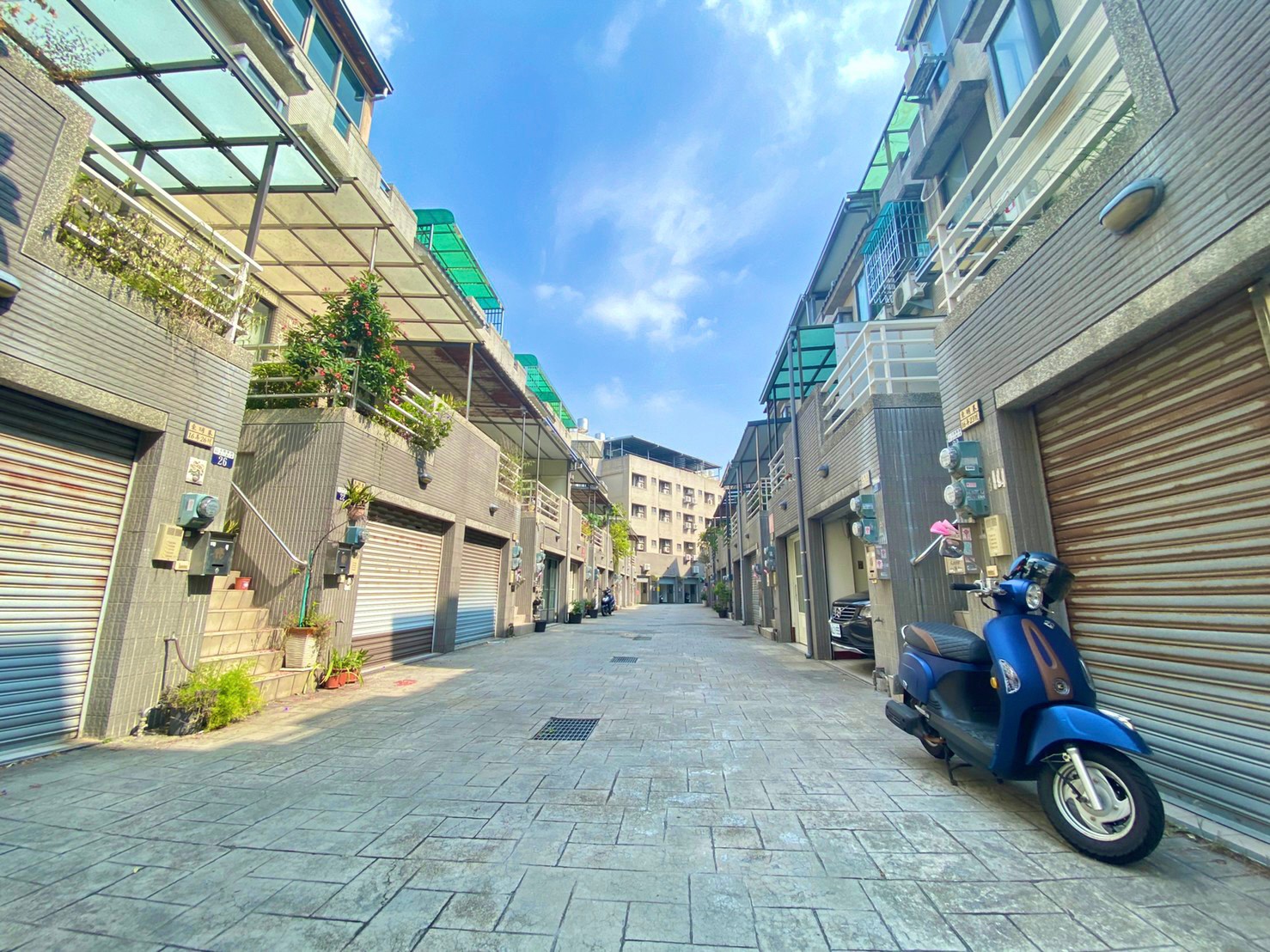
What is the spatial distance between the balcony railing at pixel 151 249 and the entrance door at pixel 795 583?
1050 cm

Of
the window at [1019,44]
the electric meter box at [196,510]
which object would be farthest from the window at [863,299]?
the electric meter box at [196,510]

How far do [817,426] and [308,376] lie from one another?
8087 mm

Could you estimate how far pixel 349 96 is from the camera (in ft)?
31.8

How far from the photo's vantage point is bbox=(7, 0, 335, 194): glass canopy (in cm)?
430

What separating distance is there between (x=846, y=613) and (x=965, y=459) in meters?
4.19

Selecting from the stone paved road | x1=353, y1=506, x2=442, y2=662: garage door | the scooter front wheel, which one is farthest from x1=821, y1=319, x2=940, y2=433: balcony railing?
x1=353, y1=506, x2=442, y2=662: garage door

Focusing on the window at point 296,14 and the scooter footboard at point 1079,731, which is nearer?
the scooter footboard at point 1079,731

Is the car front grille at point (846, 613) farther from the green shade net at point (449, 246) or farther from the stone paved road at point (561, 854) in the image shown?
the green shade net at point (449, 246)

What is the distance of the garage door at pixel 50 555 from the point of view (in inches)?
138

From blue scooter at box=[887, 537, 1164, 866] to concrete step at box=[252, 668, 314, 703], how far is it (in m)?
5.92

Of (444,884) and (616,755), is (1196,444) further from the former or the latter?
(444,884)

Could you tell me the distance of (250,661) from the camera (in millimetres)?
5191

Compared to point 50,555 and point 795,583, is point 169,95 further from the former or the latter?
point 795,583

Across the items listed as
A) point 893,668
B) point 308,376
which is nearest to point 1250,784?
point 893,668
